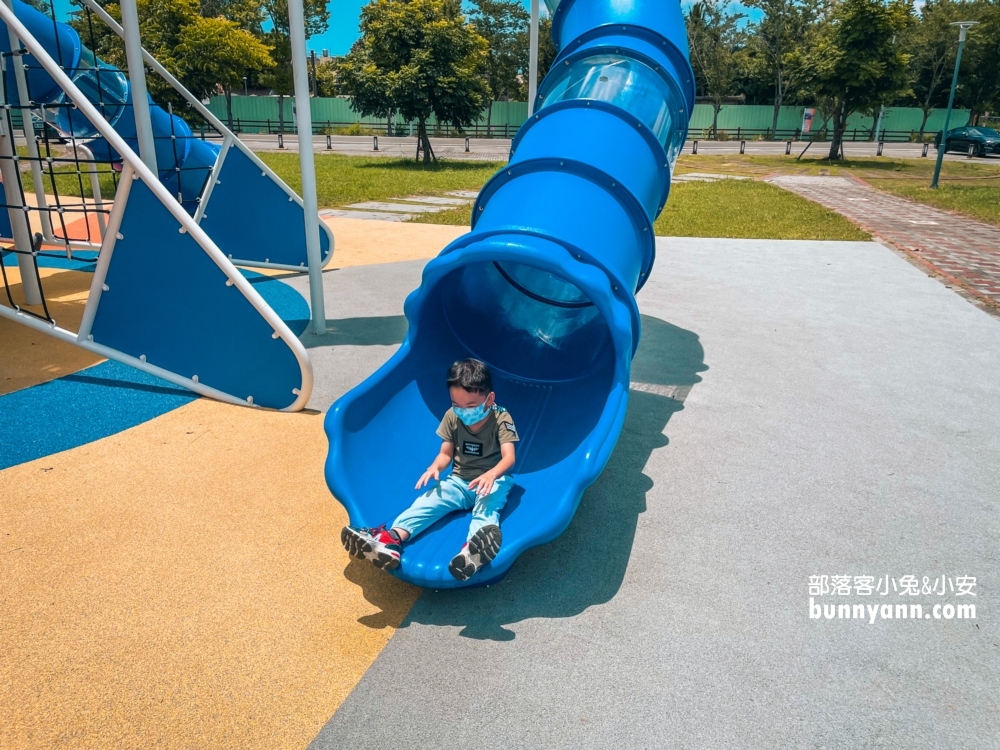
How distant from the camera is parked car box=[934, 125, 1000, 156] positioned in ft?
118

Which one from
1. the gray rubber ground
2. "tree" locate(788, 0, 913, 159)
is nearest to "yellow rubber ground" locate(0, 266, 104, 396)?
the gray rubber ground

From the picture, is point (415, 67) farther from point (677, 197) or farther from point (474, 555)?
point (474, 555)

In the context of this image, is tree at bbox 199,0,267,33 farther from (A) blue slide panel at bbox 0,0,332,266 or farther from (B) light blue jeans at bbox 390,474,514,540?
(B) light blue jeans at bbox 390,474,514,540

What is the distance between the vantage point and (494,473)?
335 cm

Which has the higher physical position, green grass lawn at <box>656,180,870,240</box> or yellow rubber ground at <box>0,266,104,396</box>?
yellow rubber ground at <box>0,266,104,396</box>

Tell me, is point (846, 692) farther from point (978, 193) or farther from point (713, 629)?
point (978, 193)

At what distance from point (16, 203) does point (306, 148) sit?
2.18 meters

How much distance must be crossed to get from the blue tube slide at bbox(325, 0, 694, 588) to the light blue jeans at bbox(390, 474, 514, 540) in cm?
8

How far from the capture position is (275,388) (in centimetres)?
499

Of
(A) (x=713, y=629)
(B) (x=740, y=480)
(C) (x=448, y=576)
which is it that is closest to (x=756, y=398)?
(B) (x=740, y=480)

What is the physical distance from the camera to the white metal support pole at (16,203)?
19.2ft

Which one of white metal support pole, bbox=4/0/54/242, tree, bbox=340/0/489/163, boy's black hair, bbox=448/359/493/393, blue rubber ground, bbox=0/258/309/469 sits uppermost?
tree, bbox=340/0/489/163

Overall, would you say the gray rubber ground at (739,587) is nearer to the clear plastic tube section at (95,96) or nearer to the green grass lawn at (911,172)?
the clear plastic tube section at (95,96)

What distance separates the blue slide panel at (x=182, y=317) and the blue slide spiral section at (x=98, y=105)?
1972mm
